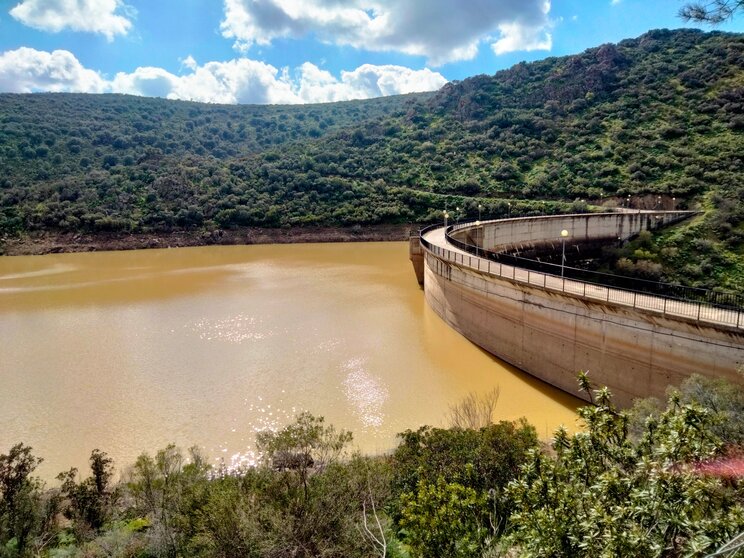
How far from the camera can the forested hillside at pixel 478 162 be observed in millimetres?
50062

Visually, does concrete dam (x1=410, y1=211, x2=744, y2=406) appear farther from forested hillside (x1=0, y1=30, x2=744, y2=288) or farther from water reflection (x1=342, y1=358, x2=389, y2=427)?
forested hillside (x1=0, y1=30, x2=744, y2=288)

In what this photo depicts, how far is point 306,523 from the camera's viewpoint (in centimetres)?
735

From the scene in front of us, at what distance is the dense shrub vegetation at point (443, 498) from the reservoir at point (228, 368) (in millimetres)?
3368

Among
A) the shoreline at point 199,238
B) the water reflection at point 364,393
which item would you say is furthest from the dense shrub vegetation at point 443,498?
the shoreline at point 199,238

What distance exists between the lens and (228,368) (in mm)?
19312

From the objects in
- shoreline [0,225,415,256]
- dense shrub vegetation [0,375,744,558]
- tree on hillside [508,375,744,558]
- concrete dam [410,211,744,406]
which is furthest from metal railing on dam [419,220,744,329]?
shoreline [0,225,415,256]

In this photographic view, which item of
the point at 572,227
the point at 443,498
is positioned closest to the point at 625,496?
the point at 443,498

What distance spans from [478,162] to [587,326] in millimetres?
60393

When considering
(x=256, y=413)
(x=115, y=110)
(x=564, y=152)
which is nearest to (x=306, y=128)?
(x=115, y=110)

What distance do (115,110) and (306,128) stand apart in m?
48.6

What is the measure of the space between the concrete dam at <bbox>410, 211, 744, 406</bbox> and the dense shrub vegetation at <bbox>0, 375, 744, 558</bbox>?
2050 millimetres

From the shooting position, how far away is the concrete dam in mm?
12875

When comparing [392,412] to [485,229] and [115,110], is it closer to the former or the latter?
[485,229]

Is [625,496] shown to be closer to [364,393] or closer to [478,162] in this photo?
[364,393]
